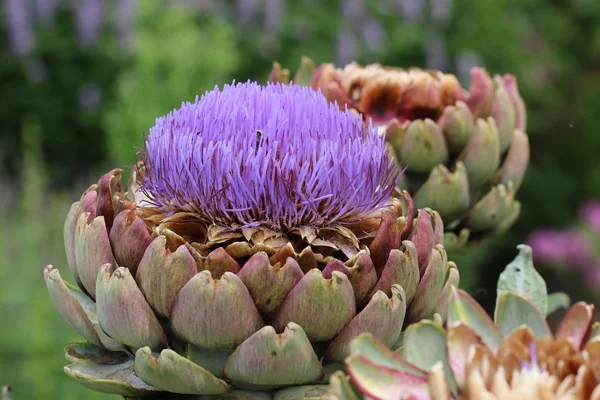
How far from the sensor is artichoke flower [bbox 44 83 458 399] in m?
0.93

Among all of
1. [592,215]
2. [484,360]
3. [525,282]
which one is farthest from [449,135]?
[592,215]

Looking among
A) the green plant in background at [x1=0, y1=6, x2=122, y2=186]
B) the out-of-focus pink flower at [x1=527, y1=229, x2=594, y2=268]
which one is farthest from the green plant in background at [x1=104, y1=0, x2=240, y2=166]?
the out-of-focus pink flower at [x1=527, y1=229, x2=594, y2=268]

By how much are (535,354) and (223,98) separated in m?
0.58

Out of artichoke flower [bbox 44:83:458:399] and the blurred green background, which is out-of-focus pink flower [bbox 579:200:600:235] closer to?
the blurred green background

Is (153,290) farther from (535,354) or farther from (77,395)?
(77,395)

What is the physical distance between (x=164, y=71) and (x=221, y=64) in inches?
10.4

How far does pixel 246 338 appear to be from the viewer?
3.08ft

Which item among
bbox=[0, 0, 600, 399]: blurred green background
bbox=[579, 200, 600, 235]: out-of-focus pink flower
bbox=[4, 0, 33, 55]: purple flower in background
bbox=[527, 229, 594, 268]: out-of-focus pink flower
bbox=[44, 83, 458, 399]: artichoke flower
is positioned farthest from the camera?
bbox=[4, 0, 33, 55]: purple flower in background

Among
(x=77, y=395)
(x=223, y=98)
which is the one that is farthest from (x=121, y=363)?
(x=77, y=395)

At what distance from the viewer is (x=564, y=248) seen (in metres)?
4.22

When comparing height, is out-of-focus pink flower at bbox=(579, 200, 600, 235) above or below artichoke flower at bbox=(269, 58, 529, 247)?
below

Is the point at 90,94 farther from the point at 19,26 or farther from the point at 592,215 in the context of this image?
the point at 592,215

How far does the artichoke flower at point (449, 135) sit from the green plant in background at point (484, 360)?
598mm

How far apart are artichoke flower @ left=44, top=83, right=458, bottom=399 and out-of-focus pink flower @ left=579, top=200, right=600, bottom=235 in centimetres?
316
